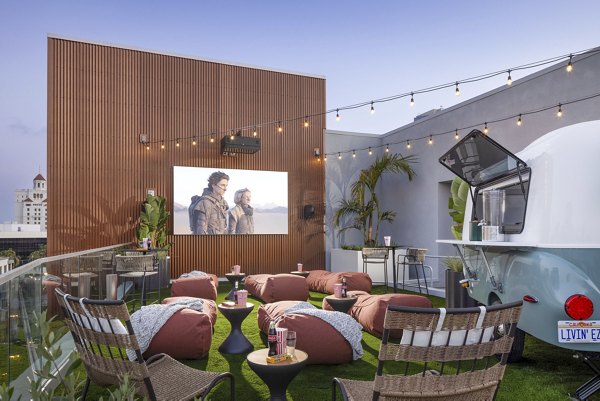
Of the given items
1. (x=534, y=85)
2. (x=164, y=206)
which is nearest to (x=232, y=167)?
(x=164, y=206)

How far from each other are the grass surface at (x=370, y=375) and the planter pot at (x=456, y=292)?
1099 mm

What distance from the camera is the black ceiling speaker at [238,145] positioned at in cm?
1067

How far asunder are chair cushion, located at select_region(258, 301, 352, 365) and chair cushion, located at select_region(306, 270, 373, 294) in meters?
3.65

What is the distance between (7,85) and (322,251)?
3418cm

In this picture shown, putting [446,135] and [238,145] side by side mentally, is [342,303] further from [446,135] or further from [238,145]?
[238,145]

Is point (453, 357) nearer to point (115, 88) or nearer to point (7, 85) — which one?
point (115, 88)

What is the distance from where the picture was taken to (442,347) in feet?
6.31

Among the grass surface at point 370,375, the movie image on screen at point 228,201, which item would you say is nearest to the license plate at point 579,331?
the grass surface at point 370,375

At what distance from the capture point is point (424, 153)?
34.7ft

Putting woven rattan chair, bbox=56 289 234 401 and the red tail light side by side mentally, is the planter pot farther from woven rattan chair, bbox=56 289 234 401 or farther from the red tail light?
woven rattan chair, bbox=56 289 234 401

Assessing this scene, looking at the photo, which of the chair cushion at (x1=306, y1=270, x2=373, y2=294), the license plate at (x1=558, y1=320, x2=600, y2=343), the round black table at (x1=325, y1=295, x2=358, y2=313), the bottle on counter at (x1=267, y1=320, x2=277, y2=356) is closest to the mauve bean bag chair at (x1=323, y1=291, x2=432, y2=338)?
the round black table at (x1=325, y1=295, x2=358, y2=313)

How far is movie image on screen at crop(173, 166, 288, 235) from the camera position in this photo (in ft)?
34.8

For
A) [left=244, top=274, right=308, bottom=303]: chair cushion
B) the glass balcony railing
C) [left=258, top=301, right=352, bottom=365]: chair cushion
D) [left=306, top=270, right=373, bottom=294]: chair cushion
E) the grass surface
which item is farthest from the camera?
[left=306, top=270, right=373, bottom=294]: chair cushion

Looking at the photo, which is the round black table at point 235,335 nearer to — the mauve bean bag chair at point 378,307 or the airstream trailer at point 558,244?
the mauve bean bag chair at point 378,307
